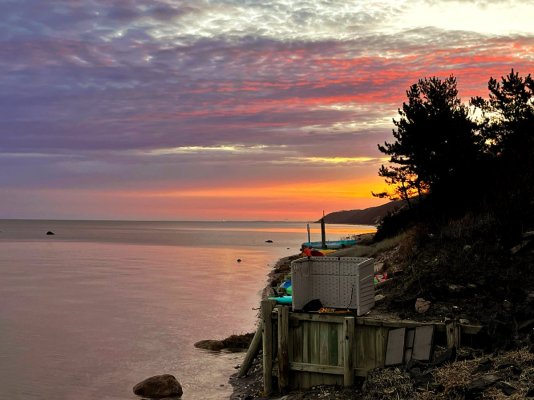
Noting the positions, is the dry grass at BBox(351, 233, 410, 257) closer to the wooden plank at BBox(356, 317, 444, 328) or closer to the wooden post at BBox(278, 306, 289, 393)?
the wooden post at BBox(278, 306, 289, 393)

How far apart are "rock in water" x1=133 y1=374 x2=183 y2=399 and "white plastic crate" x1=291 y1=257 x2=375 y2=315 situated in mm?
6026

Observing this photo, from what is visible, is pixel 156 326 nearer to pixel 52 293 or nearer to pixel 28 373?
pixel 28 373

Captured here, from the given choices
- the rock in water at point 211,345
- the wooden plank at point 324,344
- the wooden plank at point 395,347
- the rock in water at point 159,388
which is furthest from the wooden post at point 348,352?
the rock in water at point 211,345

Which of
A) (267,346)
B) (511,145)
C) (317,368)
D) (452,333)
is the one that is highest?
(511,145)

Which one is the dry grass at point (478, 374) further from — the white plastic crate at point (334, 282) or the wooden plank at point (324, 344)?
the white plastic crate at point (334, 282)

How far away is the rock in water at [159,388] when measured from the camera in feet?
60.6

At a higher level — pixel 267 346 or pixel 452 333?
pixel 452 333

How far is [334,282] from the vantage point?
16141mm

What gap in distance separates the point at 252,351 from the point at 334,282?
14.6 feet

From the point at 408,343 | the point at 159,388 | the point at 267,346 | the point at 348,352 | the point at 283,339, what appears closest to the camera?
the point at 408,343

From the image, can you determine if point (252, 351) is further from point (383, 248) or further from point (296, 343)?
point (383, 248)

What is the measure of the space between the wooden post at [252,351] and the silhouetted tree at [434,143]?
19.0 m

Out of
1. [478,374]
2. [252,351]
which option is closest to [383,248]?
[252,351]

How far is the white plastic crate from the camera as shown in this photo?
15477mm
